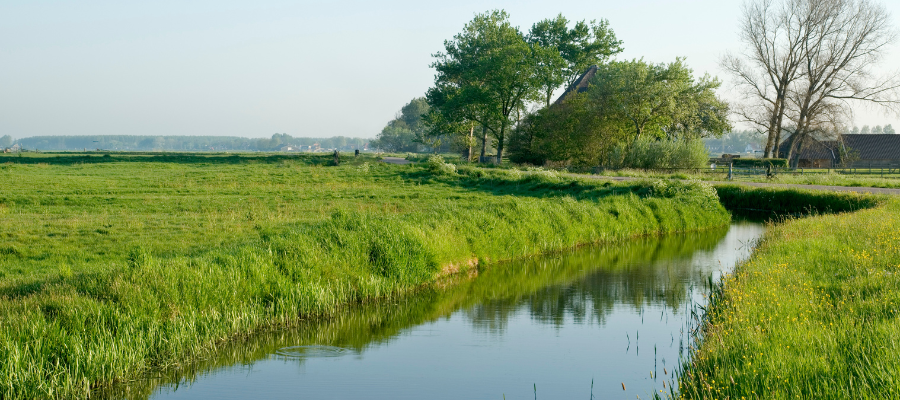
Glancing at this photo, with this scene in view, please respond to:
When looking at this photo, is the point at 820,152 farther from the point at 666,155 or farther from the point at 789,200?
the point at 789,200

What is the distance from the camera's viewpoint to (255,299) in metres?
11.2

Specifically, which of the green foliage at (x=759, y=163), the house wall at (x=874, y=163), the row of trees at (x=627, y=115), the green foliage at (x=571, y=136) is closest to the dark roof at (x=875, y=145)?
the house wall at (x=874, y=163)

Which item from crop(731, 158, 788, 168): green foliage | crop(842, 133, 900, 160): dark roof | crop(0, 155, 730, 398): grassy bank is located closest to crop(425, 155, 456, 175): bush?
crop(0, 155, 730, 398): grassy bank

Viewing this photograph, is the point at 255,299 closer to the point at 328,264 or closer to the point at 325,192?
the point at 328,264

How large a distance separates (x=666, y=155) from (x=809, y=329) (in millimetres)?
34638

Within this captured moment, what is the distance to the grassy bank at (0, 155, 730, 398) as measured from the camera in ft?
28.1

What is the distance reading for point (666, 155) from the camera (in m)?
40.8

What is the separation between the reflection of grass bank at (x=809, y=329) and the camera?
19.8ft

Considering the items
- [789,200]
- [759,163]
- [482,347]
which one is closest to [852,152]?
[759,163]

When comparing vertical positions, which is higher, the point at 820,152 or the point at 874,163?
the point at 820,152

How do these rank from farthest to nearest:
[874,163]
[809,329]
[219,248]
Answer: [874,163] → [219,248] → [809,329]

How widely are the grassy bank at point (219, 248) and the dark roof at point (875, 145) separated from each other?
47.8 m

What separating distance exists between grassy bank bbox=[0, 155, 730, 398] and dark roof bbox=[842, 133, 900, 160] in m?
47.8

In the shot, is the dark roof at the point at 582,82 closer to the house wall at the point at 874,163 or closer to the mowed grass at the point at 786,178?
the mowed grass at the point at 786,178
